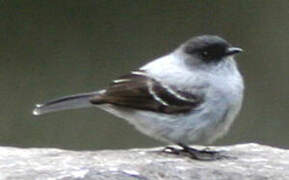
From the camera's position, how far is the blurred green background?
31.3 feet

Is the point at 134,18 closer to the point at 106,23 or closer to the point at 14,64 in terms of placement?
the point at 106,23

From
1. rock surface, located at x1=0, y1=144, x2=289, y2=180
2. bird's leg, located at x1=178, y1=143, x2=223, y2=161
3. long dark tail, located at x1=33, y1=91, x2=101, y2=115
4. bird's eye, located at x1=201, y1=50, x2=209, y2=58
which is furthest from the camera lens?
long dark tail, located at x1=33, y1=91, x2=101, y2=115

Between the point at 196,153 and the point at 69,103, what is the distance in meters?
0.81

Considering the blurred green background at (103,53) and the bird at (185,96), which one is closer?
the bird at (185,96)

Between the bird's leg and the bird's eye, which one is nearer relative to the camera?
the bird's leg

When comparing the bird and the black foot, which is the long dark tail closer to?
the bird

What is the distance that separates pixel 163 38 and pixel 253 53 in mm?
608

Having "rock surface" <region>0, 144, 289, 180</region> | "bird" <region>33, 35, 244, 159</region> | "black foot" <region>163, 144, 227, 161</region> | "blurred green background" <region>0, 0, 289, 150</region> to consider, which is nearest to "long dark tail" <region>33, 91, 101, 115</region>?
"bird" <region>33, 35, 244, 159</region>

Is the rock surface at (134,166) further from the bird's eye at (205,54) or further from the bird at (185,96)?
the bird's eye at (205,54)

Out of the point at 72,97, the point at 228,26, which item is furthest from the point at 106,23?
the point at 72,97

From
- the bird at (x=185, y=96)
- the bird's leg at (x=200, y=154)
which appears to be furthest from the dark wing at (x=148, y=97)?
the bird's leg at (x=200, y=154)

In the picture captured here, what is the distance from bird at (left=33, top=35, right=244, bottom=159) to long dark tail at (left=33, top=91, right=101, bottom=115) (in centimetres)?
17

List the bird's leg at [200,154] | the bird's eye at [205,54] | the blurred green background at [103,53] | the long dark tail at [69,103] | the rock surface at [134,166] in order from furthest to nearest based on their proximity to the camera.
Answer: the blurred green background at [103,53] → the long dark tail at [69,103] → the bird's eye at [205,54] → the bird's leg at [200,154] → the rock surface at [134,166]

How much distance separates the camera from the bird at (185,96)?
6.90 meters
